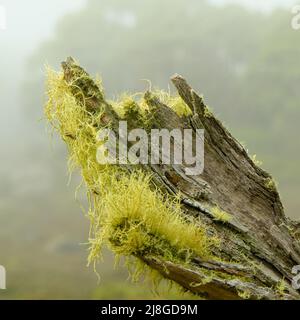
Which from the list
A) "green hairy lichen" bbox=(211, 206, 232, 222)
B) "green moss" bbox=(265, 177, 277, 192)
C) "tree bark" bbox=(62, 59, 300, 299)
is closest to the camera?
"tree bark" bbox=(62, 59, 300, 299)

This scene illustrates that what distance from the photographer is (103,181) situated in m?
3.14

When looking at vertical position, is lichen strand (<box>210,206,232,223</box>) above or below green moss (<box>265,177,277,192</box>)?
below

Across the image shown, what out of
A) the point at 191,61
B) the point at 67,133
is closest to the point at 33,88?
the point at 191,61

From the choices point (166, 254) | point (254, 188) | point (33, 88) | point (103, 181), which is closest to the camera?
point (166, 254)

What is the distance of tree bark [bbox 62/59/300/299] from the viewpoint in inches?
116

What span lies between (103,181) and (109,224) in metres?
0.29

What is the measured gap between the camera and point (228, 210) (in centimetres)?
327

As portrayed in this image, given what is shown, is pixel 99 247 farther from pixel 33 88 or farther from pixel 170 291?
pixel 33 88

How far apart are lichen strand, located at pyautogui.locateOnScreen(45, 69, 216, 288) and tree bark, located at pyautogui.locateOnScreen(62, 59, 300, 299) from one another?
7 cm

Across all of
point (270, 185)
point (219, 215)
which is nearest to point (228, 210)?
point (219, 215)

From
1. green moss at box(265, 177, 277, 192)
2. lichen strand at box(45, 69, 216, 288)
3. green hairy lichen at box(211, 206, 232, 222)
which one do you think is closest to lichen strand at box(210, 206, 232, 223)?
green hairy lichen at box(211, 206, 232, 222)

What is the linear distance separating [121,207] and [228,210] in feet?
2.37

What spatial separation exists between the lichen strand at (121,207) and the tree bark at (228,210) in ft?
0.22

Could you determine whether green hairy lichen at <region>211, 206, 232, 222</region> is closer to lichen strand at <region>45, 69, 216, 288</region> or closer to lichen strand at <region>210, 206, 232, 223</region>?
lichen strand at <region>210, 206, 232, 223</region>
